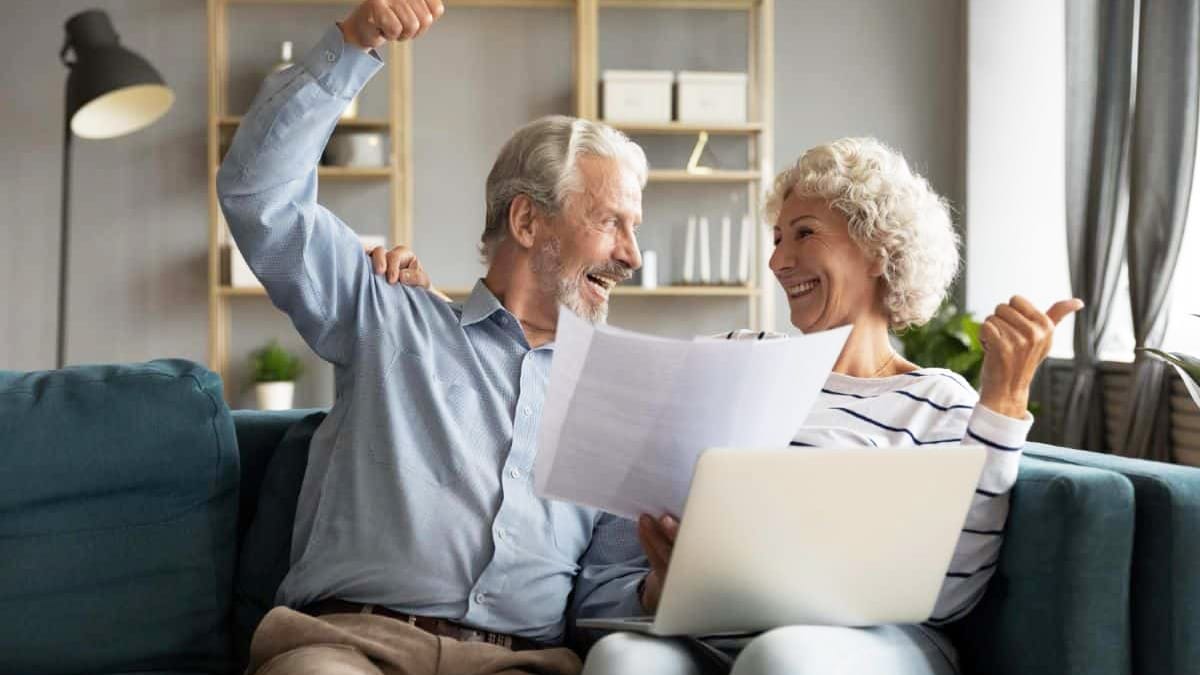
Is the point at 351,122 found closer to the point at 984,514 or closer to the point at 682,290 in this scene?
the point at 682,290

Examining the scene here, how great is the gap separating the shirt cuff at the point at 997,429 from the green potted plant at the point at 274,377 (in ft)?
12.1

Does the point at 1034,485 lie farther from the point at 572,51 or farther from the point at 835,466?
the point at 572,51

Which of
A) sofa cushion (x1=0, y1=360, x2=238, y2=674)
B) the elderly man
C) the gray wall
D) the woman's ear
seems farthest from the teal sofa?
the gray wall

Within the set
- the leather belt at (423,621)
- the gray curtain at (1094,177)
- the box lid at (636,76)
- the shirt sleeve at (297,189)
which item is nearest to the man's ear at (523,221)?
the shirt sleeve at (297,189)

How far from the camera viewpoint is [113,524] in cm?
186

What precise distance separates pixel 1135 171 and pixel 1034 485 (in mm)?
2496

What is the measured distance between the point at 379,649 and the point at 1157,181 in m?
2.91

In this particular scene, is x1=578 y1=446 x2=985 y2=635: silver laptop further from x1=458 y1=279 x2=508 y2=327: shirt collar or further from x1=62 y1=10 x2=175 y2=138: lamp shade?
x1=62 y1=10 x2=175 y2=138: lamp shade

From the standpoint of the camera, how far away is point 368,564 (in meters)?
1.79

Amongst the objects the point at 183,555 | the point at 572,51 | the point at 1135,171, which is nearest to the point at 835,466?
the point at 183,555

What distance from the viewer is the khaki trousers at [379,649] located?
171 centimetres

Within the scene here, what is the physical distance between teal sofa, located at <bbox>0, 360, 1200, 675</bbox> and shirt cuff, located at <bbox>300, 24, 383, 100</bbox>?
498mm

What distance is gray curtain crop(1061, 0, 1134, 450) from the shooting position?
4.01 m

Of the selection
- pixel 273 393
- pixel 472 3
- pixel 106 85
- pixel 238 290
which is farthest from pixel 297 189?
pixel 472 3
